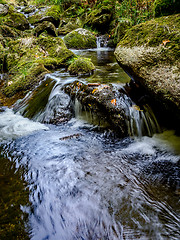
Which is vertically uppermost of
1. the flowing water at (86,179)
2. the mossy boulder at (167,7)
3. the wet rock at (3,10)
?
the wet rock at (3,10)

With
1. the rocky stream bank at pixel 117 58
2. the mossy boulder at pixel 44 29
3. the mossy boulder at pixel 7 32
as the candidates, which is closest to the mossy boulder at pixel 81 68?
the rocky stream bank at pixel 117 58

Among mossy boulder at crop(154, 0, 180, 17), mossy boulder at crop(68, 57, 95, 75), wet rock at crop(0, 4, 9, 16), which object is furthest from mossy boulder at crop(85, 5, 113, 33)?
mossy boulder at crop(154, 0, 180, 17)

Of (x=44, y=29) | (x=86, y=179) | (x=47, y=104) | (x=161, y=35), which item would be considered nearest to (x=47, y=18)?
(x=44, y=29)

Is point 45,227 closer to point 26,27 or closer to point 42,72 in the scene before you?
point 42,72

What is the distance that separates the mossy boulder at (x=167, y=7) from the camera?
2.87 metres

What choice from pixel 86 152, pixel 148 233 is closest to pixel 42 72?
pixel 86 152

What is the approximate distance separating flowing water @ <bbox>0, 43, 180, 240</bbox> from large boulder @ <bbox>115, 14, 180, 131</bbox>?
2.96 feet

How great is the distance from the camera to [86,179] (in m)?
2.38

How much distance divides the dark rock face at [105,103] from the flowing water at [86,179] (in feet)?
0.61

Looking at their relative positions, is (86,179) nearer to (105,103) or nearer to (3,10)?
(105,103)

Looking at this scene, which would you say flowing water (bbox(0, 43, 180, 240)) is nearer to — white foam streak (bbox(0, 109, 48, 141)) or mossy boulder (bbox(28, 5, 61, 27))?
white foam streak (bbox(0, 109, 48, 141))

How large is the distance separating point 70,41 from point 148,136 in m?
10.1

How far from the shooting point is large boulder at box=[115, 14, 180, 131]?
91.6 inches

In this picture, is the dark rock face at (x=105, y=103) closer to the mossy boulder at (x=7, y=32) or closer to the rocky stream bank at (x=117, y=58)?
the rocky stream bank at (x=117, y=58)
